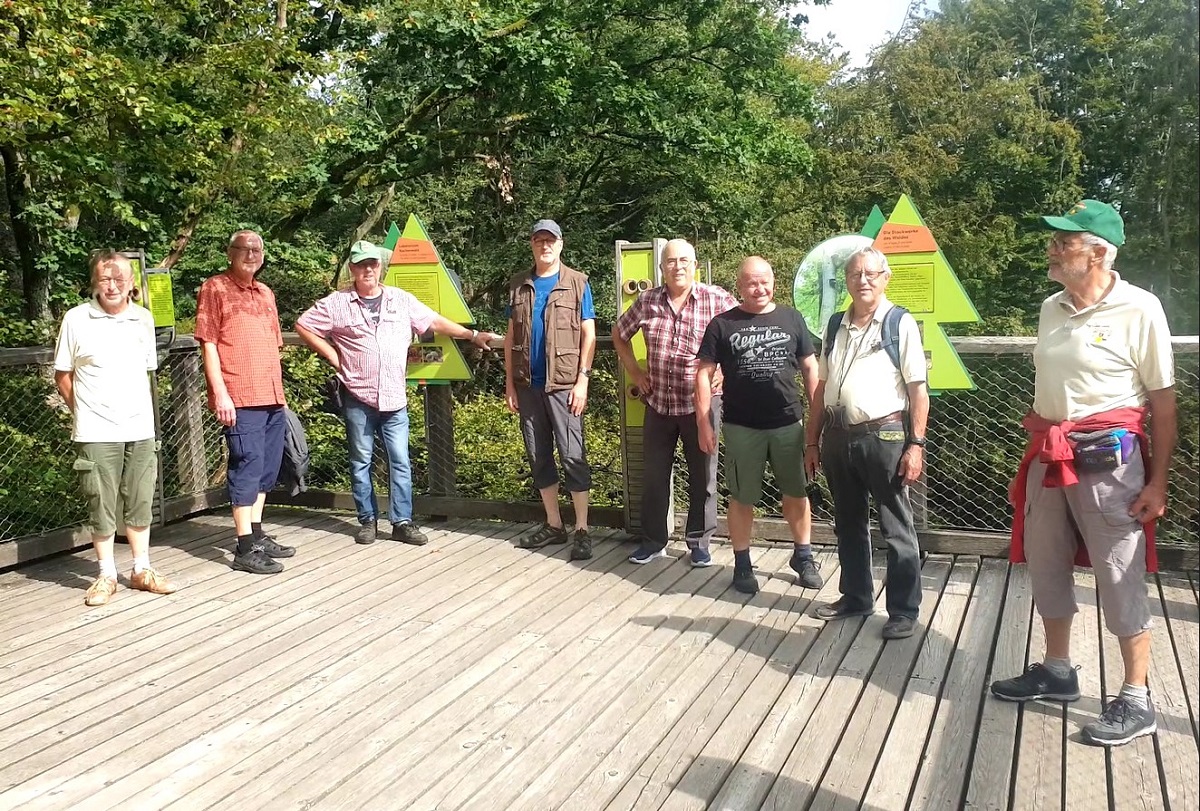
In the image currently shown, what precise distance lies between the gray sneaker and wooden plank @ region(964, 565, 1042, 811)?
19 centimetres

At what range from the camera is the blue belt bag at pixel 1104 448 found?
245cm

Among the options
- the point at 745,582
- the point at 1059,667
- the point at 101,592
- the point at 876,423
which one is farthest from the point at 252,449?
the point at 1059,667

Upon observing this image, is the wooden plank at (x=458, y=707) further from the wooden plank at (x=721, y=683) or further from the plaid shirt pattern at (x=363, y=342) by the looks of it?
the plaid shirt pattern at (x=363, y=342)

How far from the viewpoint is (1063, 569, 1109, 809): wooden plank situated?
2318mm

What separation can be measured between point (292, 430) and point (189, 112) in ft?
9.73

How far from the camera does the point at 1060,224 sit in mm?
2324

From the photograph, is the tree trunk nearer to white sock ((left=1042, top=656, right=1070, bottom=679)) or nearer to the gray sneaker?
white sock ((left=1042, top=656, right=1070, bottom=679))

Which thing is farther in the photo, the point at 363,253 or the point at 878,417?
the point at 363,253

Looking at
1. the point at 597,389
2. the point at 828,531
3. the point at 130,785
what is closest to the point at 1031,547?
the point at 828,531

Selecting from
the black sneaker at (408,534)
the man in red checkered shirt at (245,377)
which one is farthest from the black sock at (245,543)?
the black sneaker at (408,534)

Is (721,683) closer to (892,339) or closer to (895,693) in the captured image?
(895,693)

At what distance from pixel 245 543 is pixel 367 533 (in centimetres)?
64

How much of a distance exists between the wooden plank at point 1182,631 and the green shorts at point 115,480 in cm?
387

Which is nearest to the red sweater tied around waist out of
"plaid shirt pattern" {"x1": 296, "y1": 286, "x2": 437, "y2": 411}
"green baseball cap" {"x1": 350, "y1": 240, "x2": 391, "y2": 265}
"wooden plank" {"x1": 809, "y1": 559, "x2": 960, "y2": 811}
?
"wooden plank" {"x1": 809, "y1": 559, "x2": 960, "y2": 811}
